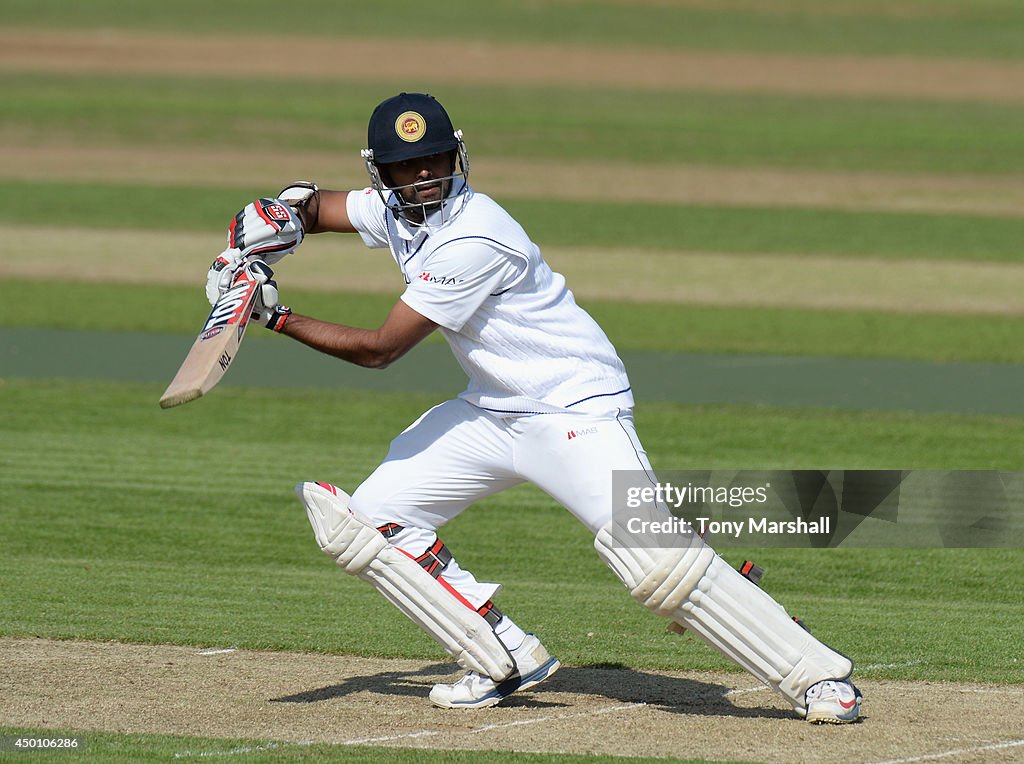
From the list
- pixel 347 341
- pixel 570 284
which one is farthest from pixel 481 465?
pixel 570 284

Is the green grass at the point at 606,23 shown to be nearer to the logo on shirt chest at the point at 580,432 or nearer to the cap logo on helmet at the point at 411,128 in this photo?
the cap logo on helmet at the point at 411,128

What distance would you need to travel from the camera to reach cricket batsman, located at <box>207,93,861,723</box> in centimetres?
534

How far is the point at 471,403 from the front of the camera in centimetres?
571

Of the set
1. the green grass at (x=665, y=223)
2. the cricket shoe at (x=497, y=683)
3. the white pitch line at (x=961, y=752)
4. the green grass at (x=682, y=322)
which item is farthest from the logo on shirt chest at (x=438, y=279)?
the green grass at (x=665, y=223)

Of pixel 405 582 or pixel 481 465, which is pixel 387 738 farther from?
pixel 481 465

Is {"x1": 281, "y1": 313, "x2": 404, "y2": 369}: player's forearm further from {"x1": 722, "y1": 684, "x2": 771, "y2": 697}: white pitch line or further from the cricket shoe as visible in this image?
{"x1": 722, "y1": 684, "x2": 771, "y2": 697}: white pitch line

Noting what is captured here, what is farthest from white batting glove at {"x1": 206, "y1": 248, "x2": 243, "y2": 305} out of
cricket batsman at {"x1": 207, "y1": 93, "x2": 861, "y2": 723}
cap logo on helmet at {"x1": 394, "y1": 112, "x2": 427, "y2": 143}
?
cap logo on helmet at {"x1": 394, "y1": 112, "x2": 427, "y2": 143}

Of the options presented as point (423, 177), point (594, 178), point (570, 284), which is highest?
point (423, 177)

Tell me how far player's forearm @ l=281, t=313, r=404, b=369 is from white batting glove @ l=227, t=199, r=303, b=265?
1.53 feet

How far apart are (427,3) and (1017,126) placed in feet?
66.3

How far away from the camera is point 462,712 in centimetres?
572

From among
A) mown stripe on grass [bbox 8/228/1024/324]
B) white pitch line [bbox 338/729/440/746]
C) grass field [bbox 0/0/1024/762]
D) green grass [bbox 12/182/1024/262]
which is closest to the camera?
white pitch line [bbox 338/729/440/746]

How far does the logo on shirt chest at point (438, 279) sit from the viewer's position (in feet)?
17.6

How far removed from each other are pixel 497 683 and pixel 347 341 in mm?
1338
